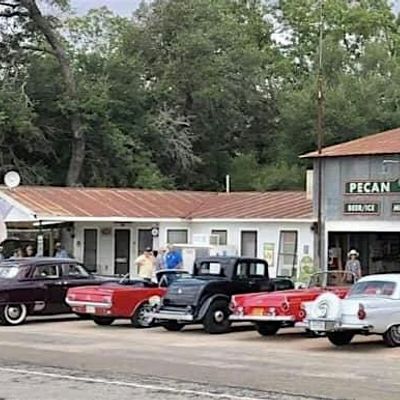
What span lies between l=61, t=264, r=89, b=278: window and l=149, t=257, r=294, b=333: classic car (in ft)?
10.9

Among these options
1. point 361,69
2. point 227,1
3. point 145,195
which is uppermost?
point 227,1

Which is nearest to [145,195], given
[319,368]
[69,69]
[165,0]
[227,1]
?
[69,69]

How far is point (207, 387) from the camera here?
13.9 meters

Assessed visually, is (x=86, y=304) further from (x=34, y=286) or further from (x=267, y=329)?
(x=267, y=329)

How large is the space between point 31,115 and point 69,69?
13.2ft

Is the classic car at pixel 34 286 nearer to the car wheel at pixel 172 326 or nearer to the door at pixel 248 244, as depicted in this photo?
the car wheel at pixel 172 326

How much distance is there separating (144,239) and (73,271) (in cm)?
972

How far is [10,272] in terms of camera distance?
2505 cm

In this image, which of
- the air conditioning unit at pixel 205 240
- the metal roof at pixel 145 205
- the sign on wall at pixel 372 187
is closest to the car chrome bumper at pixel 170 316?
the sign on wall at pixel 372 187

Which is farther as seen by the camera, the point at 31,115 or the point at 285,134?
the point at 285,134

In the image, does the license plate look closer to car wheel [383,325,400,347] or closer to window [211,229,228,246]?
car wheel [383,325,400,347]

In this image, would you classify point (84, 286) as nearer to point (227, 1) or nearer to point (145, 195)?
point (145, 195)

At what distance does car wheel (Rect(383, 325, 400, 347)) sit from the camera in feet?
63.7

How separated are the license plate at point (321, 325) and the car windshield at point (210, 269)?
4658 millimetres
